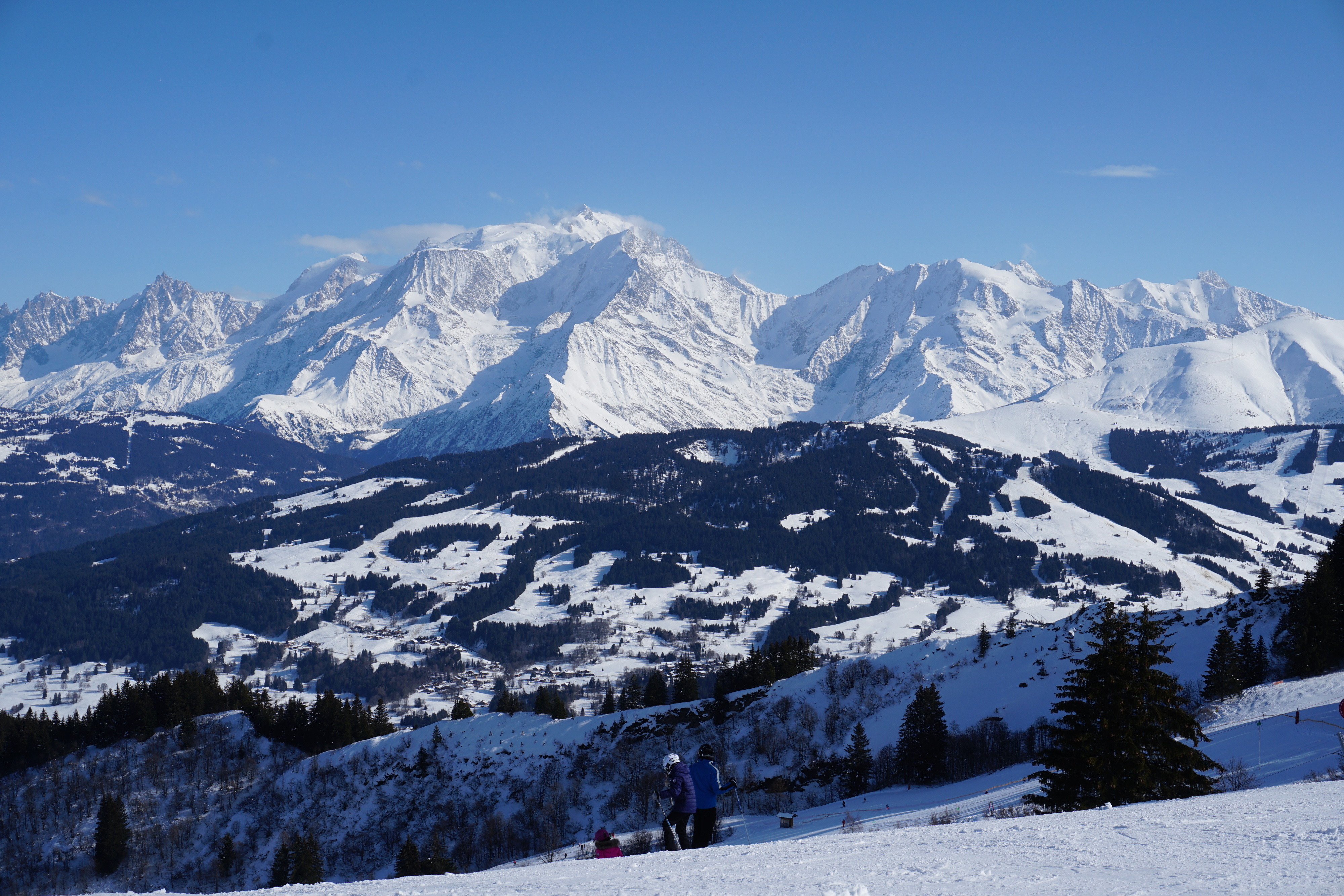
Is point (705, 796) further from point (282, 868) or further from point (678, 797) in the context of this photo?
point (282, 868)

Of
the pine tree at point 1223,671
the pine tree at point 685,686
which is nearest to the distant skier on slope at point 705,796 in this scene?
the pine tree at point 1223,671

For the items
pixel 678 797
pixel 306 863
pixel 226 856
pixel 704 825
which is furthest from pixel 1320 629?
pixel 226 856

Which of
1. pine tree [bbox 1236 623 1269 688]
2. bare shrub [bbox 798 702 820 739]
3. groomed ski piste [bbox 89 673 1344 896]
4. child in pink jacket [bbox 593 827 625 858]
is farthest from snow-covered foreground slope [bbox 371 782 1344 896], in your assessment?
bare shrub [bbox 798 702 820 739]

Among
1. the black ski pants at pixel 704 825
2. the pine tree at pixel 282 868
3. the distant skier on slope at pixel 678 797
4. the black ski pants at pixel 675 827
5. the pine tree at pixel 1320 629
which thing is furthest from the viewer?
the pine tree at pixel 282 868

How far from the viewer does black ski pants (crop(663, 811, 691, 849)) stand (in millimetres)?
22266

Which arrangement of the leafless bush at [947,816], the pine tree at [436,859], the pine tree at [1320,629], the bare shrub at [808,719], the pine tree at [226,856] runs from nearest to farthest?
the leafless bush at [947,816] < the pine tree at [1320,629] < the pine tree at [436,859] < the pine tree at [226,856] < the bare shrub at [808,719]

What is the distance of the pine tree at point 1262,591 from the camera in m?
85.6

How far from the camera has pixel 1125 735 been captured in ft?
98.4

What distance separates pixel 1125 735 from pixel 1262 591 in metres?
69.2

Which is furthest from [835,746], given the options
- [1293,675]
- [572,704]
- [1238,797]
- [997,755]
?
[572,704]

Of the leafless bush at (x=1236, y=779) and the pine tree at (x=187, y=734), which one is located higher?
the pine tree at (x=187, y=734)

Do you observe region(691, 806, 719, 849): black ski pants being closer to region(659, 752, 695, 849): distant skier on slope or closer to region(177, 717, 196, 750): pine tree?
region(659, 752, 695, 849): distant skier on slope

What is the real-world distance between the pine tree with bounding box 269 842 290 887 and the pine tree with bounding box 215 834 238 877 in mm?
6053

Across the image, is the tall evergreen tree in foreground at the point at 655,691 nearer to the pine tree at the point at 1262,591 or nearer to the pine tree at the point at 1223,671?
the pine tree at the point at 1223,671
